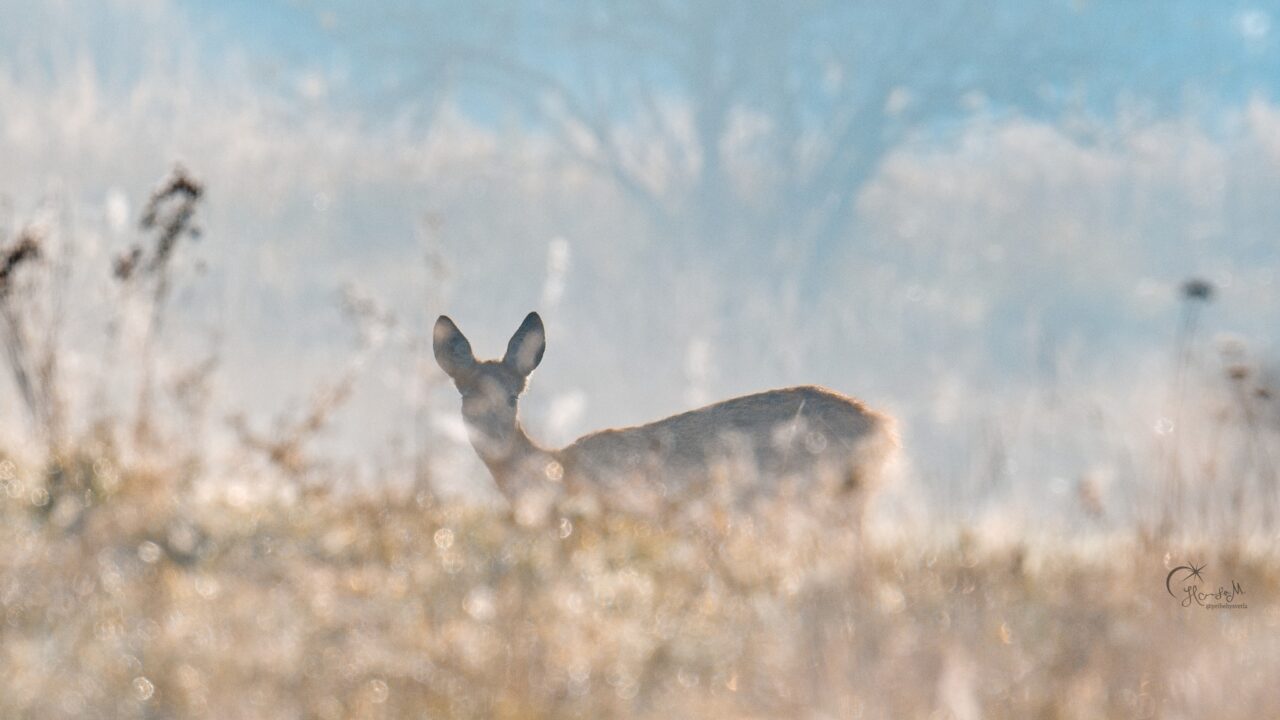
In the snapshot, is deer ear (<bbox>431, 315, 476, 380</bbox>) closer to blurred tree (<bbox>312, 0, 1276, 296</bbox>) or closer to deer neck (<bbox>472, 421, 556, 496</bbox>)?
deer neck (<bbox>472, 421, 556, 496</bbox>)

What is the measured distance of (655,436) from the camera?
27.0 ft

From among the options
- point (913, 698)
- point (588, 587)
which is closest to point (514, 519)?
point (588, 587)

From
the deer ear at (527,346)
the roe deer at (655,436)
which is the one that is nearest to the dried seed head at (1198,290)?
the roe deer at (655,436)

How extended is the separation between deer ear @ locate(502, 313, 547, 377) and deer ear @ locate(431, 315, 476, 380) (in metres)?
0.22

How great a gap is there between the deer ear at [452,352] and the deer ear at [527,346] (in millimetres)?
222

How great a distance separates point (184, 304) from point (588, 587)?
12.5 feet

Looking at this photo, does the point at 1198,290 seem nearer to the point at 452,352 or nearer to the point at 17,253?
the point at 452,352

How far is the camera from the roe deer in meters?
7.81

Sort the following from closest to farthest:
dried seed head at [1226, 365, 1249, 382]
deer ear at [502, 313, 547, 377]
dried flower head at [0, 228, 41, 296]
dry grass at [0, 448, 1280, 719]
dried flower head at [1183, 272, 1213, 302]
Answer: dry grass at [0, 448, 1280, 719]
dried seed head at [1226, 365, 1249, 382]
dried flower head at [1183, 272, 1213, 302]
dried flower head at [0, 228, 41, 296]
deer ear at [502, 313, 547, 377]

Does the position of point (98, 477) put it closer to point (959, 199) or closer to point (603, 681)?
point (603, 681)

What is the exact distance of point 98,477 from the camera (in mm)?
6562

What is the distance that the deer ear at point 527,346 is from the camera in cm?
838

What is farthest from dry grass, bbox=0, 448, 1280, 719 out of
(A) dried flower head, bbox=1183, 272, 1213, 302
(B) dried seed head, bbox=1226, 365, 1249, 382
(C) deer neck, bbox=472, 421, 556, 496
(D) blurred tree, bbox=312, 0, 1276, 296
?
(D) blurred tree, bbox=312, 0, 1276, 296

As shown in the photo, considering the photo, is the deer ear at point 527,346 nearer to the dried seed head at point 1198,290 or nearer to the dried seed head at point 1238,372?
the dried seed head at point 1198,290
